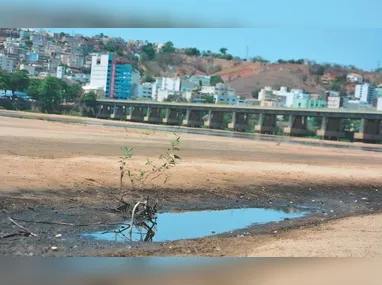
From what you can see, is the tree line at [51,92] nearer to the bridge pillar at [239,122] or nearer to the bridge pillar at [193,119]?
the bridge pillar at [193,119]

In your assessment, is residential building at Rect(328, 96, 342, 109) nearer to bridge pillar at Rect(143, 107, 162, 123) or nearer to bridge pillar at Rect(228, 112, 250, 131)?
bridge pillar at Rect(228, 112, 250, 131)

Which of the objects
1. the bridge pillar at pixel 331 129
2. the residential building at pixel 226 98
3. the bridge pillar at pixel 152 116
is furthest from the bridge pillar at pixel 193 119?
the bridge pillar at pixel 331 129

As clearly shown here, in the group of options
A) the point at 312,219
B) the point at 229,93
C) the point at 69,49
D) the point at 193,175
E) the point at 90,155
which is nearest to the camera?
the point at 69,49

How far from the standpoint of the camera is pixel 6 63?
16.0 feet

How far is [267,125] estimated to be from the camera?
207 ft

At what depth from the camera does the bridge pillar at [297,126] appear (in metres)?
60.0

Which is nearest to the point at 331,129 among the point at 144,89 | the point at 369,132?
the point at 369,132

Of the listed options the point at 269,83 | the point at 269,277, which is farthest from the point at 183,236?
the point at 269,83

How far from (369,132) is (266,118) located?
44.5 feet

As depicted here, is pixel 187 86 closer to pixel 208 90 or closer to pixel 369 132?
pixel 208 90

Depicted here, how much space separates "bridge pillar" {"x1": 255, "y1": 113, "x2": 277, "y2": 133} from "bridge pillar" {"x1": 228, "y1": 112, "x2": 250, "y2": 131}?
2.05 m

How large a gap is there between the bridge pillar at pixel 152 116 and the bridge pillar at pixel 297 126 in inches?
634
